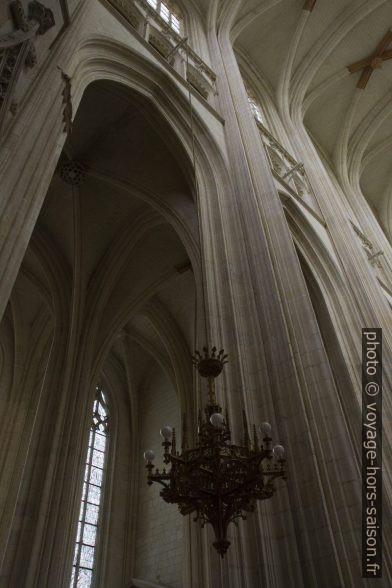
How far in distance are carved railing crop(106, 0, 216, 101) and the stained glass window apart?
31.6 ft

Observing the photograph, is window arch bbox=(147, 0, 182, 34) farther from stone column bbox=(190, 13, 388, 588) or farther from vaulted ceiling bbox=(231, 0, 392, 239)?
stone column bbox=(190, 13, 388, 588)

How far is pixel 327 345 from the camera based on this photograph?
9984 millimetres

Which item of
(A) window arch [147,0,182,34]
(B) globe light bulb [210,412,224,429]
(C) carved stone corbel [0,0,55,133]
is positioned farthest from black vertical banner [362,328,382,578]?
(A) window arch [147,0,182,34]

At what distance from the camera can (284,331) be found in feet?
18.8

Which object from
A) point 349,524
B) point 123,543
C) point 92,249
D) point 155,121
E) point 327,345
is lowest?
point 349,524

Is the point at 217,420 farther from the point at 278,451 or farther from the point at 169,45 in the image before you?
the point at 169,45

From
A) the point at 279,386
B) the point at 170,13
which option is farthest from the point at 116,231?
the point at 279,386

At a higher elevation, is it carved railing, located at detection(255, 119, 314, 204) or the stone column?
carved railing, located at detection(255, 119, 314, 204)

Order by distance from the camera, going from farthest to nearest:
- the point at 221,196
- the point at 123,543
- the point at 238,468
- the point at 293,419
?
the point at 123,543
the point at 221,196
the point at 293,419
the point at 238,468

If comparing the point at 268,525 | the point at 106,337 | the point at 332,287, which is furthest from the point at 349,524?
the point at 106,337

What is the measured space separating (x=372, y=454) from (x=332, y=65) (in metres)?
16.0

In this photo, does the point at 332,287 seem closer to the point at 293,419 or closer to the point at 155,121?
the point at 155,121

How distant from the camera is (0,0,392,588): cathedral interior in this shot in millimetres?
4328

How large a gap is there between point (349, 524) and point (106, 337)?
9.21m
